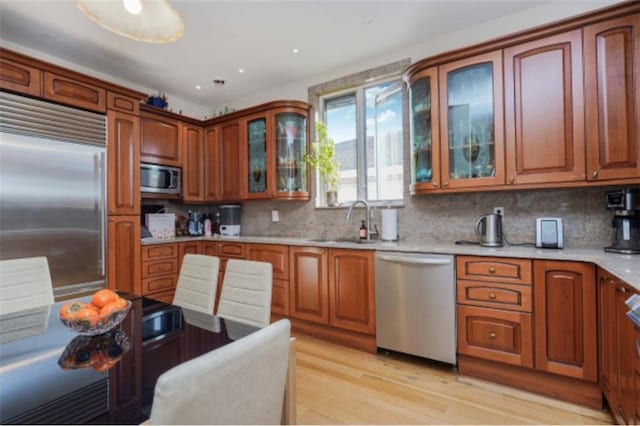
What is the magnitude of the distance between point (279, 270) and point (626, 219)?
2656mm

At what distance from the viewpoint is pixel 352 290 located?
2650 mm

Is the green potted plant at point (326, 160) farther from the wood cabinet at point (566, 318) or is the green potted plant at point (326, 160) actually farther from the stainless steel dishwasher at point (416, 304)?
the wood cabinet at point (566, 318)

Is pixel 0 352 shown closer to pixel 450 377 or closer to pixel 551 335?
pixel 450 377

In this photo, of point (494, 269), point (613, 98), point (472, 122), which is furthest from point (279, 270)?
point (613, 98)

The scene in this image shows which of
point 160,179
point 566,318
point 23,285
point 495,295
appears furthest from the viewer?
point 160,179

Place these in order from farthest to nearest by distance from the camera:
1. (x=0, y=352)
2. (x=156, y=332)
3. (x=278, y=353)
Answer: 1. (x=156, y=332)
2. (x=0, y=352)
3. (x=278, y=353)

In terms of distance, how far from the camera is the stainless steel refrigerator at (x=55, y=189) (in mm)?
2355

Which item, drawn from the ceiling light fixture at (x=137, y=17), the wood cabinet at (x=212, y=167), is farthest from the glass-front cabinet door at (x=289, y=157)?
the ceiling light fixture at (x=137, y=17)

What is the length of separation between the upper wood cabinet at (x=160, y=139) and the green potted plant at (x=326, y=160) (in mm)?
1648

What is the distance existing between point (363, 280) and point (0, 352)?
83.3 inches

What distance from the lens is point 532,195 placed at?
240 centimetres

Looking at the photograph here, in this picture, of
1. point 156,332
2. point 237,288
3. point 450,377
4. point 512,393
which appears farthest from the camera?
point 450,377

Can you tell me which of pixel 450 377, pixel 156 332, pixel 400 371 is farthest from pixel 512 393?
pixel 156 332

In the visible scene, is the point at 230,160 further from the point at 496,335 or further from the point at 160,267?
the point at 496,335
